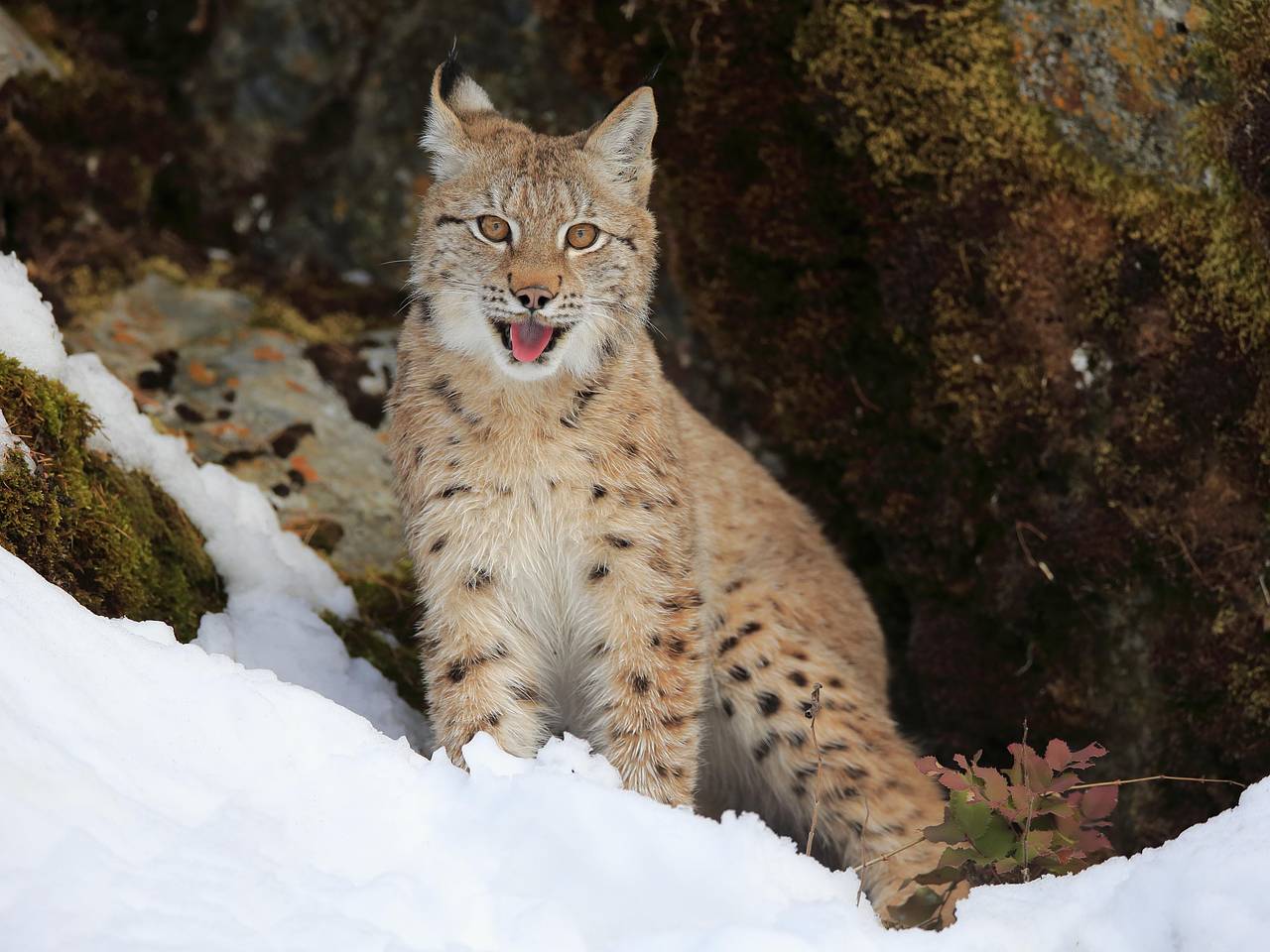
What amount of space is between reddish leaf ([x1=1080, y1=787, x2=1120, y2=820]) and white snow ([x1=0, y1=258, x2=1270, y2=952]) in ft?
1.41

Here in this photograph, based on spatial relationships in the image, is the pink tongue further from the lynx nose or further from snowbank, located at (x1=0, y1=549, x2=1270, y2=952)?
snowbank, located at (x1=0, y1=549, x2=1270, y2=952)

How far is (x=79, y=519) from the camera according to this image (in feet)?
12.5

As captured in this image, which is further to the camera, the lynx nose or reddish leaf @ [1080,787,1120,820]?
the lynx nose

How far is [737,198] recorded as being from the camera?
5691 millimetres

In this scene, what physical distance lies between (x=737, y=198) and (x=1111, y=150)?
5.31ft

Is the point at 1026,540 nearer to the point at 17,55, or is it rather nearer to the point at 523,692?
the point at 523,692

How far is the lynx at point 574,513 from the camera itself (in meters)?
4.07

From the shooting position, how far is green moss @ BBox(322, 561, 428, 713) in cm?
484

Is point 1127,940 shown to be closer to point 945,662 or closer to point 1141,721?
point 1141,721

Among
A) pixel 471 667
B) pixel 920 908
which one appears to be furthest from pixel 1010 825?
pixel 471 667

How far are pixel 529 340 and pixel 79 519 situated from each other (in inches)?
56.6

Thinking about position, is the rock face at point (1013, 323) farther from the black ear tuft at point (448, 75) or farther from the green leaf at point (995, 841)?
the green leaf at point (995, 841)

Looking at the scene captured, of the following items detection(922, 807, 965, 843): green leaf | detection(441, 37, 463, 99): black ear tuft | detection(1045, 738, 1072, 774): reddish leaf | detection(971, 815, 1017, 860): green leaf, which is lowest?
detection(922, 807, 965, 843): green leaf

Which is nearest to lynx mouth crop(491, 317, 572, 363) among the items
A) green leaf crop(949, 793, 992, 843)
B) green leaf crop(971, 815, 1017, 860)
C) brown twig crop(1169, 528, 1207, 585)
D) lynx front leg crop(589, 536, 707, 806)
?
lynx front leg crop(589, 536, 707, 806)
